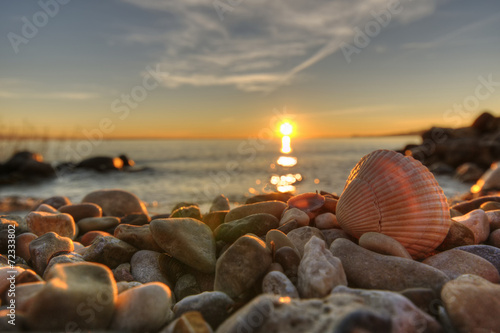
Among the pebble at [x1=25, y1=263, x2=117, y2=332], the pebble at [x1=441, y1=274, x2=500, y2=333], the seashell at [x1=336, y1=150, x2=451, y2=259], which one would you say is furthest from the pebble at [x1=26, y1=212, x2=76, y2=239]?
the pebble at [x1=441, y1=274, x2=500, y2=333]

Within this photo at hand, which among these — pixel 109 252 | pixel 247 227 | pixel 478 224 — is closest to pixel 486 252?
pixel 478 224

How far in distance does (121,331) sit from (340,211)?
2.31 m

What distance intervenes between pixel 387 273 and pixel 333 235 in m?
0.91

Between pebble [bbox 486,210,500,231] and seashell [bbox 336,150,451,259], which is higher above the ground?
seashell [bbox 336,150,451,259]

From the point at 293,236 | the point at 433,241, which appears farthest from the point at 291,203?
the point at 433,241

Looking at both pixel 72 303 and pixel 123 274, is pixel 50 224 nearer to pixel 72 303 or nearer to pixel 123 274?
pixel 123 274

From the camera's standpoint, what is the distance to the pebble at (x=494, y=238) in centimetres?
379

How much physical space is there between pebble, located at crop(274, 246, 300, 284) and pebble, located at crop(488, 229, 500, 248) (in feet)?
7.75

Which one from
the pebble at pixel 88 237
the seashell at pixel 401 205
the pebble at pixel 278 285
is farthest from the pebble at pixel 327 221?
the pebble at pixel 88 237

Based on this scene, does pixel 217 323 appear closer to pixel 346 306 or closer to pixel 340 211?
pixel 346 306

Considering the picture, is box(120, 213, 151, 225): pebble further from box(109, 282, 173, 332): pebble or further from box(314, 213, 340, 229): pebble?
box(109, 282, 173, 332): pebble

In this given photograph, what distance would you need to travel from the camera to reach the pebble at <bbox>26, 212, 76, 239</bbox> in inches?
194

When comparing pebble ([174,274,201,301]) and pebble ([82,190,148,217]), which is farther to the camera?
pebble ([82,190,148,217])

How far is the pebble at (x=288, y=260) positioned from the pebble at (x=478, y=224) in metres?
2.07
